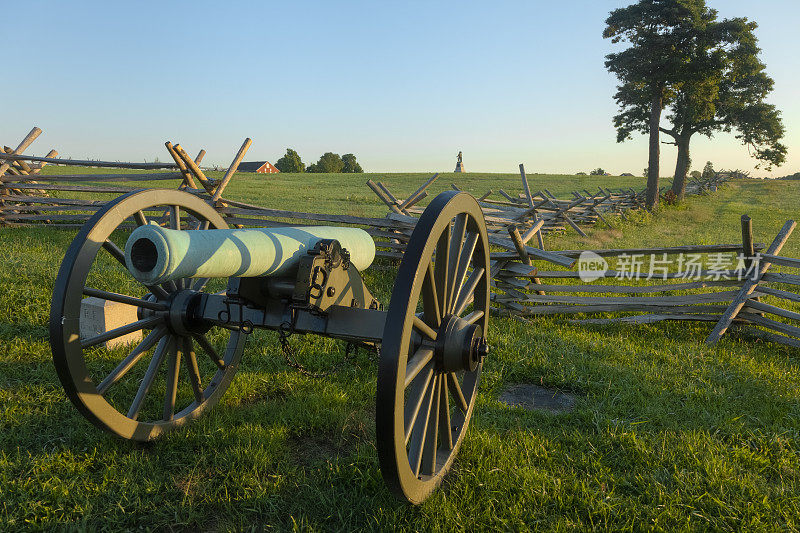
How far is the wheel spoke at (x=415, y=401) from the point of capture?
7.44 feet

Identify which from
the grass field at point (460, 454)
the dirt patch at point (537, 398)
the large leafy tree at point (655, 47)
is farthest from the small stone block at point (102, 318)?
the large leafy tree at point (655, 47)

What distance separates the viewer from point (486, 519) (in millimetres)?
2541

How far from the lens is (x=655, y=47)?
20016mm

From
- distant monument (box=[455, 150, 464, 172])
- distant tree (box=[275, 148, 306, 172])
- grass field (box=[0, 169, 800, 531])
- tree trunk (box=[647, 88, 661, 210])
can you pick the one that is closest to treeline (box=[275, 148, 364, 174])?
distant tree (box=[275, 148, 306, 172])

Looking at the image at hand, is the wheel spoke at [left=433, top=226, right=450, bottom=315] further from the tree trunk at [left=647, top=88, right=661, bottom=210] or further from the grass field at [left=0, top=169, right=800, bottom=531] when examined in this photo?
the tree trunk at [left=647, top=88, right=661, bottom=210]

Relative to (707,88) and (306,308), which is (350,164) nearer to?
(707,88)

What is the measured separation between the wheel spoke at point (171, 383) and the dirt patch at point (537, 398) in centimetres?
231

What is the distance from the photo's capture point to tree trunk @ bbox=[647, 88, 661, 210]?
21172mm

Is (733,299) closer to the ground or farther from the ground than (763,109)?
closer to the ground

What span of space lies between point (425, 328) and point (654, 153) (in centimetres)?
2232

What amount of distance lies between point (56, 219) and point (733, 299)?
12404mm

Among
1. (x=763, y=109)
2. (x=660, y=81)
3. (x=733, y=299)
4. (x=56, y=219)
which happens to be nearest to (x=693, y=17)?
(x=660, y=81)

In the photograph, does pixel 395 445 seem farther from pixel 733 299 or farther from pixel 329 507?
pixel 733 299

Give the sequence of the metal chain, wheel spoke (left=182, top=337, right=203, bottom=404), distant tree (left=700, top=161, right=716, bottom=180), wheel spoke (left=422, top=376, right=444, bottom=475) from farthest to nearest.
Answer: distant tree (left=700, top=161, right=716, bottom=180) < wheel spoke (left=182, top=337, right=203, bottom=404) < the metal chain < wheel spoke (left=422, top=376, right=444, bottom=475)
